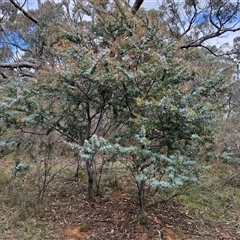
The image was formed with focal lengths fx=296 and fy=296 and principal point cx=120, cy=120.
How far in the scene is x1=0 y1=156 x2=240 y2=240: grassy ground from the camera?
123 inches

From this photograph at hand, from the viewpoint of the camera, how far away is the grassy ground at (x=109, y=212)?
3.11 metres

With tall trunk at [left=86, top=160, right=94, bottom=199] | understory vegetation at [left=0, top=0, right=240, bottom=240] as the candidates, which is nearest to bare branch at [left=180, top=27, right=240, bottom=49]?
understory vegetation at [left=0, top=0, right=240, bottom=240]

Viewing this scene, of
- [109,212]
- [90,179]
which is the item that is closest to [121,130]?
[90,179]

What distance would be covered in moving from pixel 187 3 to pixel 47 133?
7.08 metres

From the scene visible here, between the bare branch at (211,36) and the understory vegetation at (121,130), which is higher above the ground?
the bare branch at (211,36)

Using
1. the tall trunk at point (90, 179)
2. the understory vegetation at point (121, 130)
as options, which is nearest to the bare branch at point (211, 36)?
the understory vegetation at point (121, 130)

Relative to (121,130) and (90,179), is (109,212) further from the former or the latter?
(121,130)

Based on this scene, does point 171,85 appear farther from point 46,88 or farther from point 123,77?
point 46,88

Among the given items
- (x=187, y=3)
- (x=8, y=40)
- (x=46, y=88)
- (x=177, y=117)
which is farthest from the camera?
(x=8, y=40)

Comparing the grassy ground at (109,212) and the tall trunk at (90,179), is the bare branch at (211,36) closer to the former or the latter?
the grassy ground at (109,212)

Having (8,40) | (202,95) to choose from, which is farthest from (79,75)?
(8,40)

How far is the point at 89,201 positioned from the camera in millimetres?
3834

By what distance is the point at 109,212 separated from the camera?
3.55 meters

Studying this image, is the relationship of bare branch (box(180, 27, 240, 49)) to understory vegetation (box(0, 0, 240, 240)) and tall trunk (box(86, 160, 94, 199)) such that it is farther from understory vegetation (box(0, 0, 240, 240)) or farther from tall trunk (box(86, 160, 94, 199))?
tall trunk (box(86, 160, 94, 199))
